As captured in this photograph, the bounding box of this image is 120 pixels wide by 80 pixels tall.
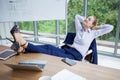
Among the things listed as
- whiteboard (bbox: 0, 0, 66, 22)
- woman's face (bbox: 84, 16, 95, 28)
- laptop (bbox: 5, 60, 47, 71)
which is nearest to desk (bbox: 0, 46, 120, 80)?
laptop (bbox: 5, 60, 47, 71)

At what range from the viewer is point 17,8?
298 cm

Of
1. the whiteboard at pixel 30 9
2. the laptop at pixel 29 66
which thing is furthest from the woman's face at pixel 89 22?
the laptop at pixel 29 66

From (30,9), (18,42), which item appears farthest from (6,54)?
(30,9)

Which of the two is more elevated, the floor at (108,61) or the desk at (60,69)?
the desk at (60,69)

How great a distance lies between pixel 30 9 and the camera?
9.90 feet

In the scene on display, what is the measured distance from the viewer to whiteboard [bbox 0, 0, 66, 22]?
297 cm

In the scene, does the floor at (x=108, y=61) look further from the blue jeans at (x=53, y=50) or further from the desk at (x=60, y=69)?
the desk at (x=60, y=69)

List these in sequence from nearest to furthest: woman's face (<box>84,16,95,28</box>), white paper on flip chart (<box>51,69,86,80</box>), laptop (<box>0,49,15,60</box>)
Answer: white paper on flip chart (<box>51,69,86,80</box>) → laptop (<box>0,49,15,60</box>) → woman's face (<box>84,16,95,28</box>)

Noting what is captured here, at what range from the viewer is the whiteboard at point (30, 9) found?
2.97 meters

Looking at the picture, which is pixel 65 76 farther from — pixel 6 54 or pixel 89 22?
pixel 89 22

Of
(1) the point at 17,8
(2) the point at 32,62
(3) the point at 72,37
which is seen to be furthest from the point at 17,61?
(1) the point at 17,8

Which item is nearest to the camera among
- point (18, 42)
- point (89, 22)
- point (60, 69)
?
point (60, 69)

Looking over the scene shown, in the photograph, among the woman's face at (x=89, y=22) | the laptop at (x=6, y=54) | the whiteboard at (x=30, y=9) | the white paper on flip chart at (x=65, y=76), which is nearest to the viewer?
the white paper on flip chart at (x=65, y=76)

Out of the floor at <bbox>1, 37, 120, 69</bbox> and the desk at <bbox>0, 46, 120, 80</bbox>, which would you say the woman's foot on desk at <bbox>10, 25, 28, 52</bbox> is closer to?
the desk at <bbox>0, 46, 120, 80</bbox>
